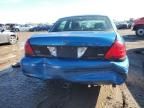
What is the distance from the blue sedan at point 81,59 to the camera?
461 cm

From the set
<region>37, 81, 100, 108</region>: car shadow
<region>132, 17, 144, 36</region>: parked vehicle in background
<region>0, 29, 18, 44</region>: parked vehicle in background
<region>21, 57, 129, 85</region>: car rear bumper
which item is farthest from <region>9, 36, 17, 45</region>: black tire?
<region>21, 57, 129, 85</region>: car rear bumper

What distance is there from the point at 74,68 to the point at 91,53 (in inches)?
14.9

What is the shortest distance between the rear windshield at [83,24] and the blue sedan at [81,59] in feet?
3.40

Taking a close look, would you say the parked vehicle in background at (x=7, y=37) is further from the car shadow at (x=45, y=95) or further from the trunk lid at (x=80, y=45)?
the trunk lid at (x=80, y=45)

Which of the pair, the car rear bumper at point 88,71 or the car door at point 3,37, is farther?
the car door at point 3,37

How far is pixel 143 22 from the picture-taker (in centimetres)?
2098

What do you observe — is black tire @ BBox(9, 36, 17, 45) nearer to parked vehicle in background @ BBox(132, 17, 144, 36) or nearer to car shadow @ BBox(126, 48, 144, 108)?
parked vehicle in background @ BBox(132, 17, 144, 36)

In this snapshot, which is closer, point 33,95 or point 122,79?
point 122,79

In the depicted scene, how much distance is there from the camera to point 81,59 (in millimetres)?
4715

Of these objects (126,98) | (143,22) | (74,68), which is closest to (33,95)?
(74,68)

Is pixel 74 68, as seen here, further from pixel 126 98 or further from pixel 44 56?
pixel 126 98

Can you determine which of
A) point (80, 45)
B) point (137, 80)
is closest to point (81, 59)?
point (80, 45)

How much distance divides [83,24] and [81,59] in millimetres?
1684

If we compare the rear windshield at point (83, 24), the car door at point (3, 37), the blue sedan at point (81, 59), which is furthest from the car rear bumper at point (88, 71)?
the car door at point (3, 37)
